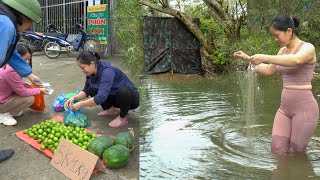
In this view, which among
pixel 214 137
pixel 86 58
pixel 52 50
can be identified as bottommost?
pixel 214 137

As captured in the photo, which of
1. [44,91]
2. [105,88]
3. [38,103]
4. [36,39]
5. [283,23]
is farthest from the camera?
[36,39]

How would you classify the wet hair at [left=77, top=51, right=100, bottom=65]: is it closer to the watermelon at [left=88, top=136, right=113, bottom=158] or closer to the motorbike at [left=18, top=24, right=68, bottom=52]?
the watermelon at [left=88, top=136, right=113, bottom=158]

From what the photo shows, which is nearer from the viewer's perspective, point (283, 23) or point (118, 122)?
point (283, 23)

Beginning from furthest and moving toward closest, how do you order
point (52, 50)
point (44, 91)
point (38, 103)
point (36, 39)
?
point (36, 39)
point (52, 50)
point (38, 103)
point (44, 91)

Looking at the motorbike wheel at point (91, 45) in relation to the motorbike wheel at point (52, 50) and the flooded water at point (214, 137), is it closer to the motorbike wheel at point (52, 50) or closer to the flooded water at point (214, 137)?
the motorbike wheel at point (52, 50)

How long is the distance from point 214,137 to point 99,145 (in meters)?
1.79

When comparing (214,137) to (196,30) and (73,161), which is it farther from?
(196,30)

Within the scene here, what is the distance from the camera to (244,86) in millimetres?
8672

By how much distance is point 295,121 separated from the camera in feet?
12.9

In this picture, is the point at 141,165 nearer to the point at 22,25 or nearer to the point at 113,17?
the point at 22,25

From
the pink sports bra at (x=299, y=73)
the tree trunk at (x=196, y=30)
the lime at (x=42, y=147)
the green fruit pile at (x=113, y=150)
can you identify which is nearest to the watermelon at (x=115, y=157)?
the green fruit pile at (x=113, y=150)

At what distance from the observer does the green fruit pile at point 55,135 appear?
4191 mm

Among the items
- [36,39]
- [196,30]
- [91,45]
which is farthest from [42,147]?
[36,39]

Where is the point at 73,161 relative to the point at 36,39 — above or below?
below
